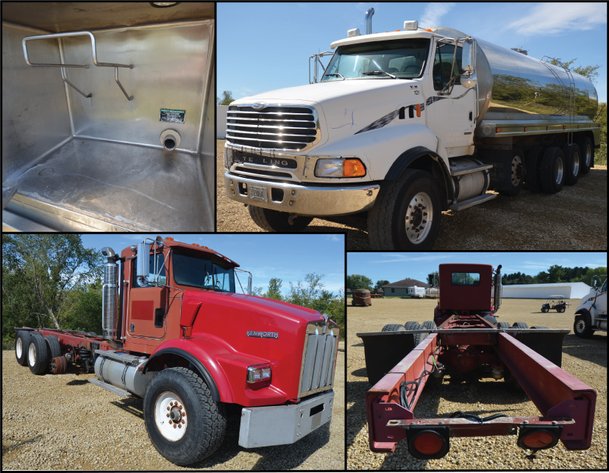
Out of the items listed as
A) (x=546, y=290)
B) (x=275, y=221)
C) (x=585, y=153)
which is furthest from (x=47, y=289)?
(x=546, y=290)

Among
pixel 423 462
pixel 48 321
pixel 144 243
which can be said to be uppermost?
pixel 144 243

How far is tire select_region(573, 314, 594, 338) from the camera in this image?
35.7 ft

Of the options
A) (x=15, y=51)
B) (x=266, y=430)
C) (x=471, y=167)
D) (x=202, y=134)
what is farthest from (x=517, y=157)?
(x=15, y=51)

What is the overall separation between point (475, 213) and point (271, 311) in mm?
5651

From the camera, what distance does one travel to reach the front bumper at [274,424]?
372 centimetres

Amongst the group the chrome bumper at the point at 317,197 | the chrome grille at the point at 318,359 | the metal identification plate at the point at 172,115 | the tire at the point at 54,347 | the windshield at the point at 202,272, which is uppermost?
the metal identification plate at the point at 172,115

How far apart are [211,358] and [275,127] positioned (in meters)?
2.52

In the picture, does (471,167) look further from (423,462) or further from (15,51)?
(15,51)

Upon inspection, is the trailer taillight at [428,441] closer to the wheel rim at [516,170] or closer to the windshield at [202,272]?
the windshield at [202,272]

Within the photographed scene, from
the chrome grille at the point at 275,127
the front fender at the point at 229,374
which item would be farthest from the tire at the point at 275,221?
the front fender at the point at 229,374

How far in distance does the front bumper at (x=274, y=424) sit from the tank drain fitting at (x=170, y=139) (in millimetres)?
3243

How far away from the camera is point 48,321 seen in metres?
9.84

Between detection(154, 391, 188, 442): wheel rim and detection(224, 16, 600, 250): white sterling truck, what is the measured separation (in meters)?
2.22

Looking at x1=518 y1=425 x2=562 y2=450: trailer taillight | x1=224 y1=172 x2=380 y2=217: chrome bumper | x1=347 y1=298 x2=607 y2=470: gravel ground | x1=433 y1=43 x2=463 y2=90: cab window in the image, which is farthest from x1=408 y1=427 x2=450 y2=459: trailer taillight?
x1=433 y1=43 x2=463 y2=90: cab window
